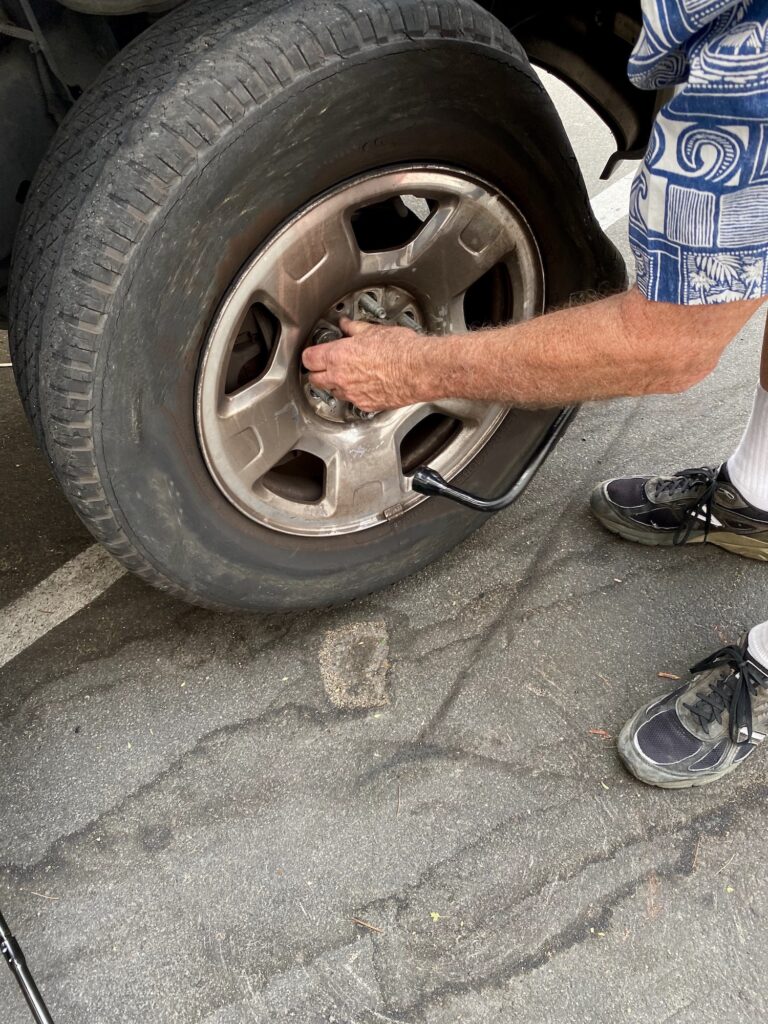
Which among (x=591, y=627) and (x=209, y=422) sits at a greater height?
(x=209, y=422)

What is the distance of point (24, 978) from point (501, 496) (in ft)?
3.68

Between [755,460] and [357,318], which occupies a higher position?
[357,318]

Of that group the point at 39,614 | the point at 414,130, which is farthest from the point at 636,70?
the point at 39,614

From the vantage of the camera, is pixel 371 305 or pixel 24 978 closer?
pixel 24 978

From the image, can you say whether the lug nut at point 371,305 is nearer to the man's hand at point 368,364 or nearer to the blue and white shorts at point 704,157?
the man's hand at point 368,364

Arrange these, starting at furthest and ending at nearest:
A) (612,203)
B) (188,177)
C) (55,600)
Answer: (612,203) → (55,600) → (188,177)

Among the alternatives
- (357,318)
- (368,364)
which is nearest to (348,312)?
(357,318)

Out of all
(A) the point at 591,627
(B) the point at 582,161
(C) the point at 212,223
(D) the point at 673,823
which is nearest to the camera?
(C) the point at 212,223

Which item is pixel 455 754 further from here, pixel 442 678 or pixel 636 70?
pixel 636 70

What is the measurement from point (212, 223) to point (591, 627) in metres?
1.09

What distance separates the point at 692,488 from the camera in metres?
1.90

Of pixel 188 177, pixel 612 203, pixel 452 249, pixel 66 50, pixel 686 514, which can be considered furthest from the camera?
Result: pixel 612 203

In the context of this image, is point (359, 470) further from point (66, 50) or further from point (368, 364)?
point (66, 50)

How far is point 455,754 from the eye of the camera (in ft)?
4.88
